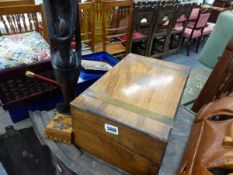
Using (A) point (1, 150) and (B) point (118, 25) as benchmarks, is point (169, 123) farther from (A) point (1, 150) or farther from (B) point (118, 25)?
(B) point (118, 25)

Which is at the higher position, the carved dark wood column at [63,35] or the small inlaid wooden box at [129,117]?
the carved dark wood column at [63,35]

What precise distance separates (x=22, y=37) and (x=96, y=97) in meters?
0.82

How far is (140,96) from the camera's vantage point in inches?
26.3

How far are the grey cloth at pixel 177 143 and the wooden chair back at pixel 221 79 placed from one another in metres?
0.19

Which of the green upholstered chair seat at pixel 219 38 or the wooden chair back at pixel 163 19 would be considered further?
the wooden chair back at pixel 163 19

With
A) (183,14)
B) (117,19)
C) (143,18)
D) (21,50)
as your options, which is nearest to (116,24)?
(117,19)

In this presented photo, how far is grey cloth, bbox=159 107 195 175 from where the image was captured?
70 centimetres

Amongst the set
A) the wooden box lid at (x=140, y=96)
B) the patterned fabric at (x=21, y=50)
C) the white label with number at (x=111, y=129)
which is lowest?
the white label with number at (x=111, y=129)

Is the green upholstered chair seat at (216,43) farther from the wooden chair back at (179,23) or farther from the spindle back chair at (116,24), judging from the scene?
the wooden chair back at (179,23)

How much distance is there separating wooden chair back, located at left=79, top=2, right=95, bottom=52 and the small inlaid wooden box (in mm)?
1314

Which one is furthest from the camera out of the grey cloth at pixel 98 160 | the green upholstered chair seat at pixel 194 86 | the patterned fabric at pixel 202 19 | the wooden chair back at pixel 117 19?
the patterned fabric at pixel 202 19

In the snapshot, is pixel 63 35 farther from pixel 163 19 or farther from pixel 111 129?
pixel 163 19

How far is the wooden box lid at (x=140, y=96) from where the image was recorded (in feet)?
1.87

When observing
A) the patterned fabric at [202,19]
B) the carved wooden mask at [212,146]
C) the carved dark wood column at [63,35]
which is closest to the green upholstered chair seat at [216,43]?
the carved wooden mask at [212,146]
